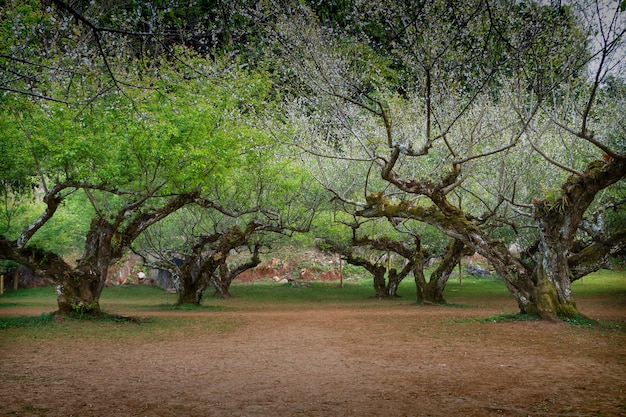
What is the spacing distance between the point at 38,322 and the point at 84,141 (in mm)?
5603

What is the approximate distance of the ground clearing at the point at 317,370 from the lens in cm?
586

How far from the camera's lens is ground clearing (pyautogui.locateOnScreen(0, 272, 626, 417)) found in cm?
586

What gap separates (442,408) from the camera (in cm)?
569

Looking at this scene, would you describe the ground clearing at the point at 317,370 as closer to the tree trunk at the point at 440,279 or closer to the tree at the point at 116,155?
the tree at the point at 116,155

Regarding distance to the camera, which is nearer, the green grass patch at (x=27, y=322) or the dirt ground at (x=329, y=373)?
the dirt ground at (x=329, y=373)

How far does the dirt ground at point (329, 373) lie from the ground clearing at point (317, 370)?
0.07 ft

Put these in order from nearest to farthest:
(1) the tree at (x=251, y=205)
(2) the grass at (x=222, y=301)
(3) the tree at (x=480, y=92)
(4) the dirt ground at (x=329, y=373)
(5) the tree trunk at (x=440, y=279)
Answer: (4) the dirt ground at (x=329, y=373) < (3) the tree at (x=480, y=92) < (2) the grass at (x=222, y=301) < (1) the tree at (x=251, y=205) < (5) the tree trunk at (x=440, y=279)

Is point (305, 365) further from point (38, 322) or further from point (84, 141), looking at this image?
point (38, 322)

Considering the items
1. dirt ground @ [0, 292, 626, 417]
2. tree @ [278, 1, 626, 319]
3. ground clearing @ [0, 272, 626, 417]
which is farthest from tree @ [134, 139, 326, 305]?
dirt ground @ [0, 292, 626, 417]

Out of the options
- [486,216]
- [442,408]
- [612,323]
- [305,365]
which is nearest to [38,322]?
[305,365]

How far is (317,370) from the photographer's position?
26.9 ft

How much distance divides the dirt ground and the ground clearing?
0.8 inches

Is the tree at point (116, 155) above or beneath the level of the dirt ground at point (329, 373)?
above

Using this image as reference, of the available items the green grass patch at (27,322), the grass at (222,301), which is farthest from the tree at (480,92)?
the green grass patch at (27,322)
